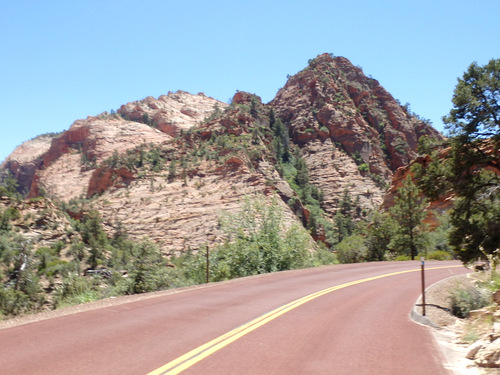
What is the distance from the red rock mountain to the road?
33852 mm

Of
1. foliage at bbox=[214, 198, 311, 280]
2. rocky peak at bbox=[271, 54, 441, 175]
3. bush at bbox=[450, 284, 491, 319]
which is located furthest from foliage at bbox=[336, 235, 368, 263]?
rocky peak at bbox=[271, 54, 441, 175]

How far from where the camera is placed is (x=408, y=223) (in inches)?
1570

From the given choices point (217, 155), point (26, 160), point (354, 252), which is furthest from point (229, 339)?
point (26, 160)

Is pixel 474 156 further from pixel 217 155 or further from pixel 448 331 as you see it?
pixel 217 155

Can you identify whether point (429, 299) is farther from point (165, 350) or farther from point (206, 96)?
point (206, 96)

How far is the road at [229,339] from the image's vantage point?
540 cm

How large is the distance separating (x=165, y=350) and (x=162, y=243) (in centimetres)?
4133

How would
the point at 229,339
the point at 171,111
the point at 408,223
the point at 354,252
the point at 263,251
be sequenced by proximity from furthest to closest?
the point at 171,111
the point at 408,223
the point at 354,252
the point at 263,251
the point at 229,339

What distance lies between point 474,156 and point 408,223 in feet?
76.5

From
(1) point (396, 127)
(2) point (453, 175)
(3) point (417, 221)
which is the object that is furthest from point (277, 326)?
(1) point (396, 127)

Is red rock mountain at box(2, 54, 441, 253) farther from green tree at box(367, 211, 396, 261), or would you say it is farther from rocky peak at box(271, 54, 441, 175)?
green tree at box(367, 211, 396, 261)

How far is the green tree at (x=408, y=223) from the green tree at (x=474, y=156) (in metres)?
20.5

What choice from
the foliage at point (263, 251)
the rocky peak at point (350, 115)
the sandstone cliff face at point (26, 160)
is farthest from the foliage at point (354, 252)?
the sandstone cliff face at point (26, 160)

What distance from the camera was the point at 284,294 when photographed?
11.9m
